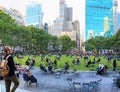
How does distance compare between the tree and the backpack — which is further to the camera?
the tree

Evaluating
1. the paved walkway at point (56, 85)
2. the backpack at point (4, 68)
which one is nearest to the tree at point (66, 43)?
the paved walkway at point (56, 85)

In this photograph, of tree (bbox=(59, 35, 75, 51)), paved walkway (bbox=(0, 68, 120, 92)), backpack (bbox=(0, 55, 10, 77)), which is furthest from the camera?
tree (bbox=(59, 35, 75, 51))

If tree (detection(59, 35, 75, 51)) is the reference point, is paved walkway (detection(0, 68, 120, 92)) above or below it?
below

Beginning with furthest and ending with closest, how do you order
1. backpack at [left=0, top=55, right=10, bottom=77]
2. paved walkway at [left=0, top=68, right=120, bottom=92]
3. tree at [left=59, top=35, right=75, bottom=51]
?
tree at [left=59, top=35, right=75, bottom=51], paved walkway at [left=0, top=68, right=120, bottom=92], backpack at [left=0, top=55, right=10, bottom=77]

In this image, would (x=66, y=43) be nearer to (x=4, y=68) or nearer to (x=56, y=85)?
(x=56, y=85)

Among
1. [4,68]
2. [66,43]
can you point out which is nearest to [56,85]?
[4,68]

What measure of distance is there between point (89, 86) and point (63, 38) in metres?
131

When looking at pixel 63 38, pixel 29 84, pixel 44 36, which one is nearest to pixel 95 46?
pixel 63 38

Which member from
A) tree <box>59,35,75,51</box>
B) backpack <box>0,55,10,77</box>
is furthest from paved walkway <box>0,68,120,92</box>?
tree <box>59,35,75,51</box>

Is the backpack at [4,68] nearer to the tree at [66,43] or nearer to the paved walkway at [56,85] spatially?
the paved walkway at [56,85]

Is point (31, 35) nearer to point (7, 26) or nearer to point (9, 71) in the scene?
point (7, 26)

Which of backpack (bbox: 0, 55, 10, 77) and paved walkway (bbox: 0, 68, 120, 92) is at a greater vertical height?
backpack (bbox: 0, 55, 10, 77)

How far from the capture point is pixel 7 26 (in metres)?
84.0

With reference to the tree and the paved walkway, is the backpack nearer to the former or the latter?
the paved walkway
